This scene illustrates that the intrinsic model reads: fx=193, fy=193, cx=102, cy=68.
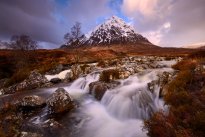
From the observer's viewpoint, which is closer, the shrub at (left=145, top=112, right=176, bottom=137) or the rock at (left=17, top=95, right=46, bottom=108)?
the shrub at (left=145, top=112, right=176, bottom=137)

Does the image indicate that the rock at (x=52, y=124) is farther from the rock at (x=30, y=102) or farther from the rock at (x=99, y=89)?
the rock at (x=99, y=89)

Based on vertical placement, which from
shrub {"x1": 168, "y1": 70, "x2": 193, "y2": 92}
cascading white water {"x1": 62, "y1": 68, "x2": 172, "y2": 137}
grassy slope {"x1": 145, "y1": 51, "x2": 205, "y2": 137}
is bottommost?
cascading white water {"x1": 62, "y1": 68, "x2": 172, "y2": 137}

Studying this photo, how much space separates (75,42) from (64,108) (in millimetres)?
25384

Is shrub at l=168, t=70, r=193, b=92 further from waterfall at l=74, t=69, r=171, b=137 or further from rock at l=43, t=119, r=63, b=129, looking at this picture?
rock at l=43, t=119, r=63, b=129

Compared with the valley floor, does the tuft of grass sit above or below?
above

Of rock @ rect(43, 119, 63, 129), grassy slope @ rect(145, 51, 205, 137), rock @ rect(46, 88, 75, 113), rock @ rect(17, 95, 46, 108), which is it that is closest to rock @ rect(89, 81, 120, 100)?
rock @ rect(46, 88, 75, 113)

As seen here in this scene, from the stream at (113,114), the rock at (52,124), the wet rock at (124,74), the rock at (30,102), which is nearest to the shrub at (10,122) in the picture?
the rock at (30,102)

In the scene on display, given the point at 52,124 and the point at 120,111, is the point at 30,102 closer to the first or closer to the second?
the point at 52,124

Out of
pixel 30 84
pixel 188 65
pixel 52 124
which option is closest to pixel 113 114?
pixel 52 124

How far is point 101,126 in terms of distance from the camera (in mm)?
10797

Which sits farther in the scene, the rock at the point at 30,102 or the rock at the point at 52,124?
the rock at the point at 30,102

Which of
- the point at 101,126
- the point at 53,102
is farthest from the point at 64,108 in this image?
the point at 101,126

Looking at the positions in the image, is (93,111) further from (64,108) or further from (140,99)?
(140,99)

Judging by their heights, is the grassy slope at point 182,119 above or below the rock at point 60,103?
above
